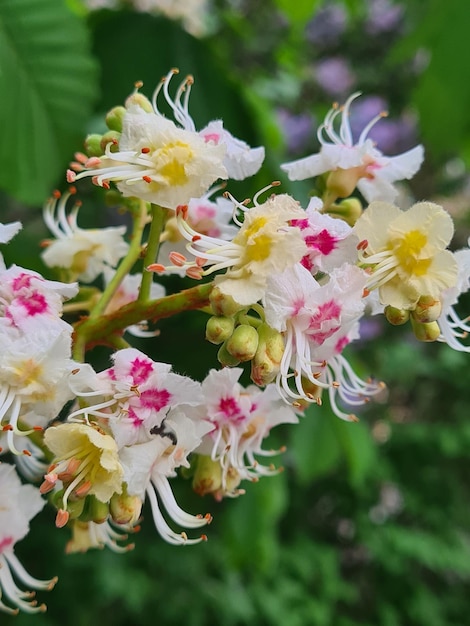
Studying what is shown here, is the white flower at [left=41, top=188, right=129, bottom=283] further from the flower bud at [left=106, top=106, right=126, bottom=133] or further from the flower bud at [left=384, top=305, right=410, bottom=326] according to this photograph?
the flower bud at [left=384, top=305, right=410, bottom=326]

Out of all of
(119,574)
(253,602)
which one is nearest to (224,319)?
(119,574)

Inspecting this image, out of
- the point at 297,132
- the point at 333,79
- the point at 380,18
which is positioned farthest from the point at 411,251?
the point at 380,18

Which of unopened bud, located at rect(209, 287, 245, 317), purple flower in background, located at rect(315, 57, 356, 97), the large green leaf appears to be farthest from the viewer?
purple flower in background, located at rect(315, 57, 356, 97)

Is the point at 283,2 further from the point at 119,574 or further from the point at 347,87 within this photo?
the point at 347,87

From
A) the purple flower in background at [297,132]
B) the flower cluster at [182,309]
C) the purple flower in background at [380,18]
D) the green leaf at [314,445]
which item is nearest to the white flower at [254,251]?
the flower cluster at [182,309]

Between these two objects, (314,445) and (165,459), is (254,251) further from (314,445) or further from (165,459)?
(314,445)

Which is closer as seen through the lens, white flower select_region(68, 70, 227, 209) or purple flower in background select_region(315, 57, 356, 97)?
white flower select_region(68, 70, 227, 209)

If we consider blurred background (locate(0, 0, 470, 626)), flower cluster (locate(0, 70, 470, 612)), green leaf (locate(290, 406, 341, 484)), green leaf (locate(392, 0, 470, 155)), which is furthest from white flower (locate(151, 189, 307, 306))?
green leaf (locate(290, 406, 341, 484))
